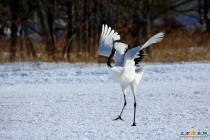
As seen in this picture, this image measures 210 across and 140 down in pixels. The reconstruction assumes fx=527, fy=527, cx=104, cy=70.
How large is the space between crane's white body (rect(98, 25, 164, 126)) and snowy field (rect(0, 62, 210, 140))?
2.03 ft

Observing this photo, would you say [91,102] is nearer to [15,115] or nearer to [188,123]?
[15,115]

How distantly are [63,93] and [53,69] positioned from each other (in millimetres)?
5376

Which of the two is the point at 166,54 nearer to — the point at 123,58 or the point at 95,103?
the point at 95,103

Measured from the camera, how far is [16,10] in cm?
2359

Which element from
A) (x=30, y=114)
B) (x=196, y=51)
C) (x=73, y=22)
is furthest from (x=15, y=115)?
(x=73, y=22)

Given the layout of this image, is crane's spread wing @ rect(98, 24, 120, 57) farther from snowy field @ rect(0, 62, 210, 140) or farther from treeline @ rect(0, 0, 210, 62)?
treeline @ rect(0, 0, 210, 62)

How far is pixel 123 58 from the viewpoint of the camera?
8297mm

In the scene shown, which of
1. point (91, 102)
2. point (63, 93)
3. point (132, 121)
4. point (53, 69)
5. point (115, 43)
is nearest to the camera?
point (132, 121)

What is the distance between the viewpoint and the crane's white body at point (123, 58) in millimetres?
7961

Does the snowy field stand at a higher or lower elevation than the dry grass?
lower

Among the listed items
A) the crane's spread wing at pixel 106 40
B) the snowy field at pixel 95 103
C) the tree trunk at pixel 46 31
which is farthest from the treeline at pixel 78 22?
the crane's spread wing at pixel 106 40

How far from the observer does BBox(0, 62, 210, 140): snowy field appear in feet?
23.3
